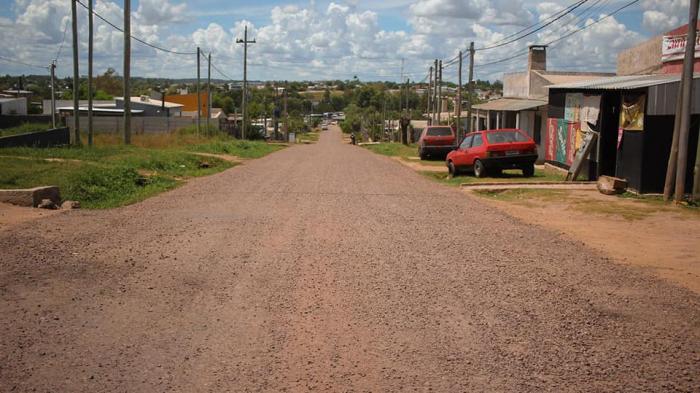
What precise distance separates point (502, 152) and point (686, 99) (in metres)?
7.57

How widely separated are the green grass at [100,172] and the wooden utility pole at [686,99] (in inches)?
445

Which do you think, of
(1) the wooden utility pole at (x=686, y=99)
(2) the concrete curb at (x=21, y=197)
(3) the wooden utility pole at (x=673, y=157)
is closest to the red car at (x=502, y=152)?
(3) the wooden utility pole at (x=673, y=157)

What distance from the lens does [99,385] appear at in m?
4.77

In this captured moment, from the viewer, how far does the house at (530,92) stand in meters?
33.8

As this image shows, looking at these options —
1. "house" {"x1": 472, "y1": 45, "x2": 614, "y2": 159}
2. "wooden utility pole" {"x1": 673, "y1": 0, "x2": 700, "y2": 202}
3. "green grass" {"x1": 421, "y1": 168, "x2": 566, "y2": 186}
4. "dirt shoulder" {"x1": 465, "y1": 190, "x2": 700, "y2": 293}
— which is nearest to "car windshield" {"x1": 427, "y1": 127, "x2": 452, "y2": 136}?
"house" {"x1": 472, "y1": 45, "x2": 614, "y2": 159}

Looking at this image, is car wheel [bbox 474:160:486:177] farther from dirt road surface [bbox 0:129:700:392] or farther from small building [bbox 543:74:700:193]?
dirt road surface [bbox 0:129:700:392]

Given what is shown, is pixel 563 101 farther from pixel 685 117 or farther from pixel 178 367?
pixel 178 367

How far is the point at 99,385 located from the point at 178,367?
57 centimetres

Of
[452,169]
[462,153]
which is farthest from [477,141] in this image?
[452,169]

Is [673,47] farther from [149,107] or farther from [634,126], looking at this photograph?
[149,107]

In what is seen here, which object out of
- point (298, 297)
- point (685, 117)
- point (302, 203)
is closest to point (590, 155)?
point (685, 117)

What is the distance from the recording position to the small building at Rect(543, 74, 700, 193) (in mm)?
15352

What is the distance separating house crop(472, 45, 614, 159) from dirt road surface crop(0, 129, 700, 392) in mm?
23918

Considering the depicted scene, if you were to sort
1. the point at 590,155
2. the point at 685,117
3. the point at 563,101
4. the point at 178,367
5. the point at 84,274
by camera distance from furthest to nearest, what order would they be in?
the point at 563,101 → the point at 590,155 → the point at 685,117 → the point at 84,274 → the point at 178,367
